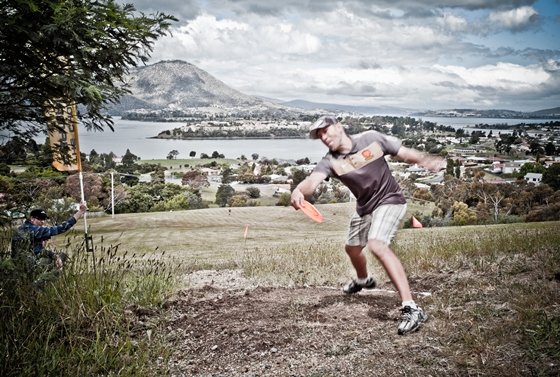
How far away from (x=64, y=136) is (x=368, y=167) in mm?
4849

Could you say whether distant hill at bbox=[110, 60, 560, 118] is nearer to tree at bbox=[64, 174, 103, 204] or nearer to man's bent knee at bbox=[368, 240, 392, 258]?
tree at bbox=[64, 174, 103, 204]

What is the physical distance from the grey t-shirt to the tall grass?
2122 mm

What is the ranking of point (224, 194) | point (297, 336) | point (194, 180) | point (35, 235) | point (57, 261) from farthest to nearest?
point (194, 180) < point (224, 194) < point (35, 235) < point (57, 261) < point (297, 336)

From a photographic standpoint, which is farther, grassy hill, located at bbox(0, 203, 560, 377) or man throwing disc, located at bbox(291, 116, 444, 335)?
man throwing disc, located at bbox(291, 116, 444, 335)

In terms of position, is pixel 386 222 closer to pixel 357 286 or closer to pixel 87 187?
pixel 357 286

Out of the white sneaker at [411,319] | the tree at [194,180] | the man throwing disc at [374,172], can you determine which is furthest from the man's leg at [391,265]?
the tree at [194,180]

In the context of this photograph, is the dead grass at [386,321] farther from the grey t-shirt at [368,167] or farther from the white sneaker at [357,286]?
the grey t-shirt at [368,167]

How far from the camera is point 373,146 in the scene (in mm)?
3791

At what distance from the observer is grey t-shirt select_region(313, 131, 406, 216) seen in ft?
12.4

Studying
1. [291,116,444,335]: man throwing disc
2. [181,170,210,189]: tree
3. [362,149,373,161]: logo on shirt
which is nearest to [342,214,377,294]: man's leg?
[291,116,444,335]: man throwing disc

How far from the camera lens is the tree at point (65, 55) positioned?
4359 millimetres

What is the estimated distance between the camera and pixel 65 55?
485 centimetres

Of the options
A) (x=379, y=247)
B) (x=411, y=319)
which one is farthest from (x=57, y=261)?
(x=411, y=319)

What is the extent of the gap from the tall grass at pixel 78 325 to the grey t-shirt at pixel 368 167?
2.12 meters
